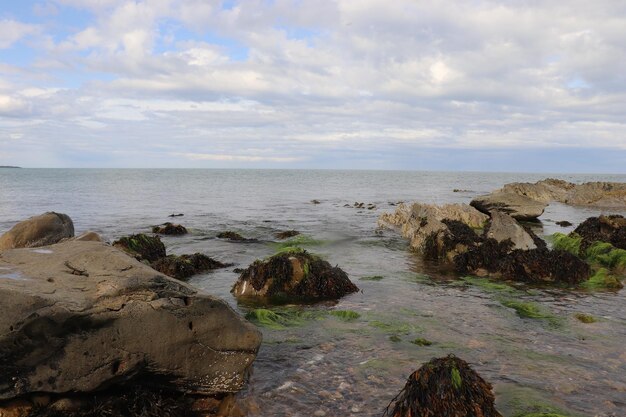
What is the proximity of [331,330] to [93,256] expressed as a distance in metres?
3.70

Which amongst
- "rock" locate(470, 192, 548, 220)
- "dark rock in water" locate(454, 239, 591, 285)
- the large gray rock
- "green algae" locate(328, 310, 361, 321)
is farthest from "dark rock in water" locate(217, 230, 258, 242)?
"rock" locate(470, 192, 548, 220)

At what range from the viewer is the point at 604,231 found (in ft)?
52.6

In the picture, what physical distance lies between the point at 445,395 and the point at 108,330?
349 centimetres

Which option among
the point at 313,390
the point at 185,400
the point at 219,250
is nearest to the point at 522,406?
the point at 313,390

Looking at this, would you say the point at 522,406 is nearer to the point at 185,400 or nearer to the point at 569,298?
the point at 185,400

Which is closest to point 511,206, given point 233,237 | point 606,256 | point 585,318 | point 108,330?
point 606,256

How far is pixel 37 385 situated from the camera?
14.3 ft

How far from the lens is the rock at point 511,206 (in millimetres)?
22886

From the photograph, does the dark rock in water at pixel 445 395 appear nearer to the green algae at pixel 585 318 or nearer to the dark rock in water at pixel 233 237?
the green algae at pixel 585 318

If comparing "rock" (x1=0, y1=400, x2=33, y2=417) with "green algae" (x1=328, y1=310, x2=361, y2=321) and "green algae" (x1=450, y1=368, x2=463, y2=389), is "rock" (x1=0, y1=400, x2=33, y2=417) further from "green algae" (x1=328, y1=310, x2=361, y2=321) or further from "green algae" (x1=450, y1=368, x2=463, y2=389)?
"green algae" (x1=328, y1=310, x2=361, y2=321)

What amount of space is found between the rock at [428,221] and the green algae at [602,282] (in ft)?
13.1

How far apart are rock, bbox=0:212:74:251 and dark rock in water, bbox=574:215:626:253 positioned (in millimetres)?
14985

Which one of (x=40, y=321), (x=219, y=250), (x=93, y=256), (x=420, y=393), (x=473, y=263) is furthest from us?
(x=219, y=250)

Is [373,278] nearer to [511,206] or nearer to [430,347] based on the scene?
[430,347]
